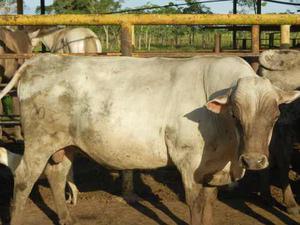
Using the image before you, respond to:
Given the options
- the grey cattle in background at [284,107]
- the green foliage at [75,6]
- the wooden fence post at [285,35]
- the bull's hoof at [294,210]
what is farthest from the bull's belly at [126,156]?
the green foliage at [75,6]

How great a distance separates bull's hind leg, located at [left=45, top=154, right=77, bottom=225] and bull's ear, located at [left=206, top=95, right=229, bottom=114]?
1.91 metres

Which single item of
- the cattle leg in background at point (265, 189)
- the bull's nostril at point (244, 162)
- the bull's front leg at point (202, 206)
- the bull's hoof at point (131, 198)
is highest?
the bull's nostril at point (244, 162)

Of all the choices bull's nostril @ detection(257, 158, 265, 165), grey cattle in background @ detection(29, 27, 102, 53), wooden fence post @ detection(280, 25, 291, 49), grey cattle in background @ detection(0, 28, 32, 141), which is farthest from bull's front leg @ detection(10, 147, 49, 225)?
grey cattle in background @ detection(29, 27, 102, 53)

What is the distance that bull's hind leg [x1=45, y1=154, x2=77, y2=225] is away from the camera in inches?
209

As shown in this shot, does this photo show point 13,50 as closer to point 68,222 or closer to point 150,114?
point 68,222

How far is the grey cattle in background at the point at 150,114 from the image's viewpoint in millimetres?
4023

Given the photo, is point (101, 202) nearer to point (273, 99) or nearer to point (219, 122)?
point (219, 122)

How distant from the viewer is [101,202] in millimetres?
6047

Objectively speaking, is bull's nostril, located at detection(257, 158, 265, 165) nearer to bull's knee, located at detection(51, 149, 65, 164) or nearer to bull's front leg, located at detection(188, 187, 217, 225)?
bull's front leg, located at detection(188, 187, 217, 225)

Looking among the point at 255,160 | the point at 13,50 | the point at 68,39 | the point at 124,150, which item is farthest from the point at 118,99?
the point at 68,39

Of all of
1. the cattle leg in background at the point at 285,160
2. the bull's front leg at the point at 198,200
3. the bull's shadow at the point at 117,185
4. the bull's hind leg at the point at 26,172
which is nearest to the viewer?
the bull's front leg at the point at 198,200

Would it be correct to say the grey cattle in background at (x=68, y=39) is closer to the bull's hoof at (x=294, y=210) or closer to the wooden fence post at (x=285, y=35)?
the wooden fence post at (x=285, y=35)

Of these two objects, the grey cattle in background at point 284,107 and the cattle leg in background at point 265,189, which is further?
the cattle leg in background at point 265,189

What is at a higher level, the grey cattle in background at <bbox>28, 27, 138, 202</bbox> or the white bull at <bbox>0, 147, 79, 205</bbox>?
the grey cattle in background at <bbox>28, 27, 138, 202</bbox>
